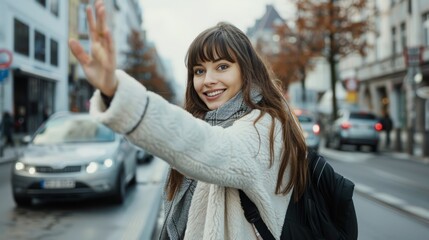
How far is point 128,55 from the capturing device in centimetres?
5650

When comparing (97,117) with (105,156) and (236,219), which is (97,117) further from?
(105,156)

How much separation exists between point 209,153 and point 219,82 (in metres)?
0.45

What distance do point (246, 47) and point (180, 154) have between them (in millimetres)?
600

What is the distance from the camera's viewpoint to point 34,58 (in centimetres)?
2883

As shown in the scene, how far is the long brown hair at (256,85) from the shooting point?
174cm

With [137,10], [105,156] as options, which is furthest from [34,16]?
[137,10]

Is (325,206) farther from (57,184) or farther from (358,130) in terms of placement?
(358,130)

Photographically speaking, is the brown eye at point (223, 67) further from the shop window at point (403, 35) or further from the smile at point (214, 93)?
the shop window at point (403, 35)

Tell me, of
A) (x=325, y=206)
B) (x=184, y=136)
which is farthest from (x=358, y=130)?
(x=184, y=136)

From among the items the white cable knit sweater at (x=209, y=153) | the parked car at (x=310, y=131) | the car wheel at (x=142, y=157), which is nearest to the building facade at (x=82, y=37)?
the car wheel at (x=142, y=157)

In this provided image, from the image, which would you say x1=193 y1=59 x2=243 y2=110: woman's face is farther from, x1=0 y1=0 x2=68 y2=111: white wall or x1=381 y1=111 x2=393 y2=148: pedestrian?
x1=0 y1=0 x2=68 y2=111: white wall

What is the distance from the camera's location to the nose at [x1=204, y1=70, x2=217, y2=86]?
1896 mm

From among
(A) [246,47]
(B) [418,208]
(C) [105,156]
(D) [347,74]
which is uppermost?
(D) [347,74]

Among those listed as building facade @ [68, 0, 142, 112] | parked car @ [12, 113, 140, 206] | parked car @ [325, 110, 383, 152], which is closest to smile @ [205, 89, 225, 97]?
parked car @ [12, 113, 140, 206]
